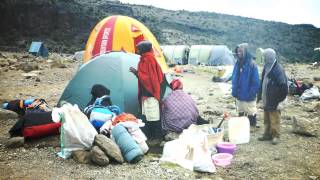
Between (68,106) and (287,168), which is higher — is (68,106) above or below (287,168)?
above

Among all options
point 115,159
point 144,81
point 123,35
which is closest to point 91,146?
point 115,159

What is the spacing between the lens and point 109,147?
4938 mm

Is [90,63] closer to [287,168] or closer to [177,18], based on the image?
[287,168]

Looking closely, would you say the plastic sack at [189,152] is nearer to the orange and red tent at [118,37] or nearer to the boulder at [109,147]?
the boulder at [109,147]

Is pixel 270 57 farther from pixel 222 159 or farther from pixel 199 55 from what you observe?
pixel 199 55

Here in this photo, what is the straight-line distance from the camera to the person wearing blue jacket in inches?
274

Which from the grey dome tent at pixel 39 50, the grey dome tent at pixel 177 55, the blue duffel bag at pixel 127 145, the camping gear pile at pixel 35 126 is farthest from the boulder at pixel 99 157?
the grey dome tent at pixel 39 50

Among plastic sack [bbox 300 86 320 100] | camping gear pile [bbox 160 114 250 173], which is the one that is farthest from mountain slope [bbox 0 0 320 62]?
camping gear pile [bbox 160 114 250 173]

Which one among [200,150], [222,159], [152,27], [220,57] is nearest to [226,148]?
[222,159]

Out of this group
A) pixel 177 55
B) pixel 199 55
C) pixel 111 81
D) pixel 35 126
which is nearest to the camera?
pixel 35 126

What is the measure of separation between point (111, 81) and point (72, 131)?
200 centimetres

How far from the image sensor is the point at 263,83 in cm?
652

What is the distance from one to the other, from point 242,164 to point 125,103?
7.93 ft

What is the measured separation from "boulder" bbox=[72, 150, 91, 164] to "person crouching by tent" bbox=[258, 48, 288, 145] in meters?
2.83
